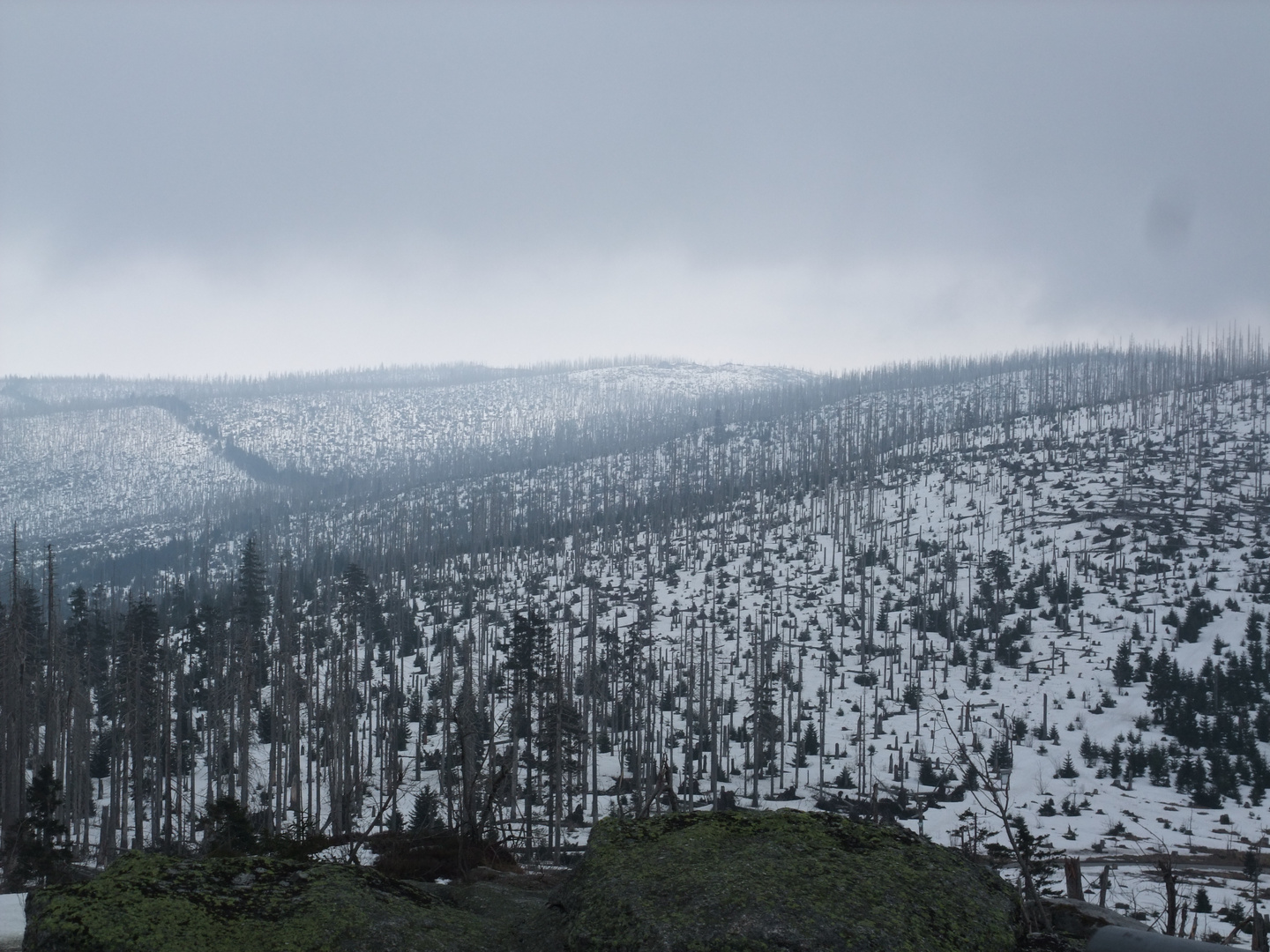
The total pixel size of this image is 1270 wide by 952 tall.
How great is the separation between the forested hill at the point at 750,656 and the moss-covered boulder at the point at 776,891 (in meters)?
3.05

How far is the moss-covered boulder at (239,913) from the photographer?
396 centimetres

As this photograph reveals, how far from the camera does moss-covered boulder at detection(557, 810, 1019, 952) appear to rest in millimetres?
3904

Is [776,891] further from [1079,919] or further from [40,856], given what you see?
[40,856]

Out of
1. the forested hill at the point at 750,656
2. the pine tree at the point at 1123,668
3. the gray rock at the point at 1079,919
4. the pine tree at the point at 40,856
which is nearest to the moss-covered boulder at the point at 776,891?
the gray rock at the point at 1079,919

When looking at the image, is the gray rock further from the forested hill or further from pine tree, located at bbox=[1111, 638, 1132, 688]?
pine tree, located at bbox=[1111, 638, 1132, 688]

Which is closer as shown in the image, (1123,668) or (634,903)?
(634,903)

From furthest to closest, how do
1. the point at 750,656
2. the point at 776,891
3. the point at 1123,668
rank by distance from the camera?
the point at 750,656
the point at 1123,668
the point at 776,891

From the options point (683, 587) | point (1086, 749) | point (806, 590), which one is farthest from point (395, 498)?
point (1086, 749)

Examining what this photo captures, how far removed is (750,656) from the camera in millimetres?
81188

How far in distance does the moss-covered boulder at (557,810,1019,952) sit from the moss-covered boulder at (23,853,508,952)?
2.93 ft

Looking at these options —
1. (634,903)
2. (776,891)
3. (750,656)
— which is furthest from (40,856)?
(750,656)

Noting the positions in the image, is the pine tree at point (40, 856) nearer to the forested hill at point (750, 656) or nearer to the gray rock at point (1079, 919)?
the forested hill at point (750, 656)

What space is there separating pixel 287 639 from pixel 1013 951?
69006mm

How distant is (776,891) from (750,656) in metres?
79.4
